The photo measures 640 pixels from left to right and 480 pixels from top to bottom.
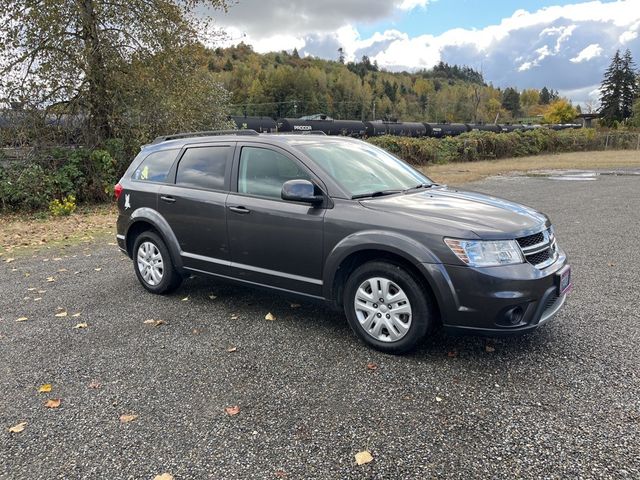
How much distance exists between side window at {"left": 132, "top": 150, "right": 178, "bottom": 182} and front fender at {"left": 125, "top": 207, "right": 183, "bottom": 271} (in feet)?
1.26

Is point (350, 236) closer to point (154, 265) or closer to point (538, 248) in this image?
point (538, 248)

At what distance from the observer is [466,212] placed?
12.4 ft

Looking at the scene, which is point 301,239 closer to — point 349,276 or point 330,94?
point 349,276

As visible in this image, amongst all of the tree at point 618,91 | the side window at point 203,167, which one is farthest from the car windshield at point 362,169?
the tree at point 618,91

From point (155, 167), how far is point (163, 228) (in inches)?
31.4

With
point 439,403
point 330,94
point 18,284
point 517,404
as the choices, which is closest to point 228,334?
point 439,403

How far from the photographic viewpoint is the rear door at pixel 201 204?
4.80 m

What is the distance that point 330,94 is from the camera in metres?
118

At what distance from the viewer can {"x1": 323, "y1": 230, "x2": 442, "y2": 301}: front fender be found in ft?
11.7

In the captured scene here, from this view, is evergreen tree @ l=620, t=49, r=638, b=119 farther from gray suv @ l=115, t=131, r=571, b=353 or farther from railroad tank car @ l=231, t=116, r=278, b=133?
gray suv @ l=115, t=131, r=571, b=353

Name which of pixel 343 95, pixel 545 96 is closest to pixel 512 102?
pixel 545 96

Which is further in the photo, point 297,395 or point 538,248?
point 538,248

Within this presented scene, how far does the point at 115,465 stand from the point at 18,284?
15.6 ft

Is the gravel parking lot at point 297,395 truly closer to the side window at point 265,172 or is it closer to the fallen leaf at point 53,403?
the fallen leaf at point 53,403
